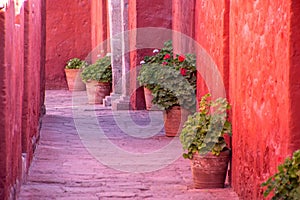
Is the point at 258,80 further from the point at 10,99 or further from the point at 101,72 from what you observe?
the point at 101,72

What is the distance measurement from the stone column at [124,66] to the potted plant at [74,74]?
4661mm

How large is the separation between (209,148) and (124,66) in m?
7.52

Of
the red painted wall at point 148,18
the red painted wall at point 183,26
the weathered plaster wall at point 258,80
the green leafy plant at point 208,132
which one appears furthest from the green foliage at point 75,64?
the green leafy plant at point 208,132

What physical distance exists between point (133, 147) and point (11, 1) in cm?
414

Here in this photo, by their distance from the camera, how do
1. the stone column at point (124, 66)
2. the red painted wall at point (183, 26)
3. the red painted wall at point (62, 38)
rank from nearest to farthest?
the red painted wall at point (183, 26) → the stone column at point (124, 66) → the red painted wall at point (62, 38)

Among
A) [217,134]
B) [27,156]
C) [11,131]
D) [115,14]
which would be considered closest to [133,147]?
[27,156]

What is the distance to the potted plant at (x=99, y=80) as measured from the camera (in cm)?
1520

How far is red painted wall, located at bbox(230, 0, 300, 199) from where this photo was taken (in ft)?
14.8

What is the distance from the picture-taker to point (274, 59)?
488cm

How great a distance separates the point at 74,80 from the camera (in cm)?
1905

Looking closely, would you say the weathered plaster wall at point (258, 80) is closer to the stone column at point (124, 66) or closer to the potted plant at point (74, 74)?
the stone column at point (124, 66)

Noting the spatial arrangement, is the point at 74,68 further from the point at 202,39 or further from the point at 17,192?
the point at 17,192

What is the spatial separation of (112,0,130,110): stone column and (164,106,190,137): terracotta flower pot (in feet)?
12.3

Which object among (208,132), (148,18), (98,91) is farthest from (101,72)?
(208,132)
